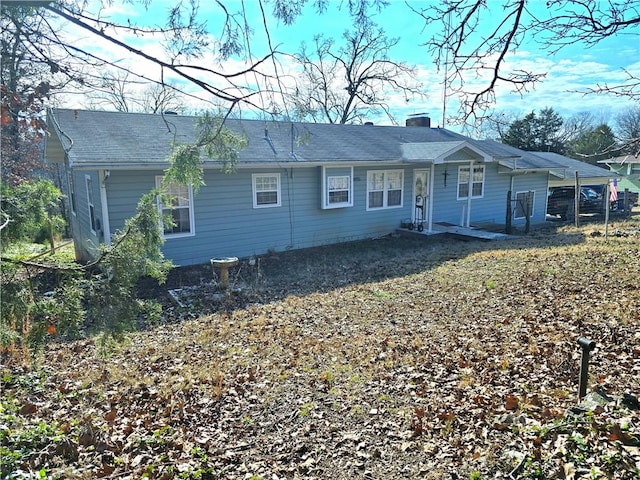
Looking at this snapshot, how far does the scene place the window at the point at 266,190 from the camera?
12367mm

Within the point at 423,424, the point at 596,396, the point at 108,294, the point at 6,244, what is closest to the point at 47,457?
the point at 108,294

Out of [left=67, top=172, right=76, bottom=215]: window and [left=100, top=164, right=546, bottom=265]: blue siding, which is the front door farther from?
[left=67, top=172, right=76, bottom=215]: window

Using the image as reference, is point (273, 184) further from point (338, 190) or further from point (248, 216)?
point (338, 190)

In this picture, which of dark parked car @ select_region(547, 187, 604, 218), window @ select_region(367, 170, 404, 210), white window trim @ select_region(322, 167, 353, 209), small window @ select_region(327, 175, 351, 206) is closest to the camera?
white window trim @ select_region(322, 167, 353, 209)

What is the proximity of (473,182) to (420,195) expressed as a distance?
9.82ft

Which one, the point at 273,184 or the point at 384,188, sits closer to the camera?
the point at 273,184

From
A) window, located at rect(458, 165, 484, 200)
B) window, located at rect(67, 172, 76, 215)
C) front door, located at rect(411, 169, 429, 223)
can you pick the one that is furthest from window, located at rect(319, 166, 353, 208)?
window, located at rect(67, 172, 76, 215)

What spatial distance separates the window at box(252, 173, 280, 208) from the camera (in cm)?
1237

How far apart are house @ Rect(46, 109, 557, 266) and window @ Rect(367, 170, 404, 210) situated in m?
0.04

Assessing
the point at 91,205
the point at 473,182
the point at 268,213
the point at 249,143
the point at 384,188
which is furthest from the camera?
the point at 473,182

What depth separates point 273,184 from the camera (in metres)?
12.7

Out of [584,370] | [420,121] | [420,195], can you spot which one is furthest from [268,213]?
[420,121]

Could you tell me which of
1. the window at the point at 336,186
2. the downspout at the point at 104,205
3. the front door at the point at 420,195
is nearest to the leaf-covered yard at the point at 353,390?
the downspout at the point at 104,205

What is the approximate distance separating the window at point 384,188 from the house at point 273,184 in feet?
0.12
